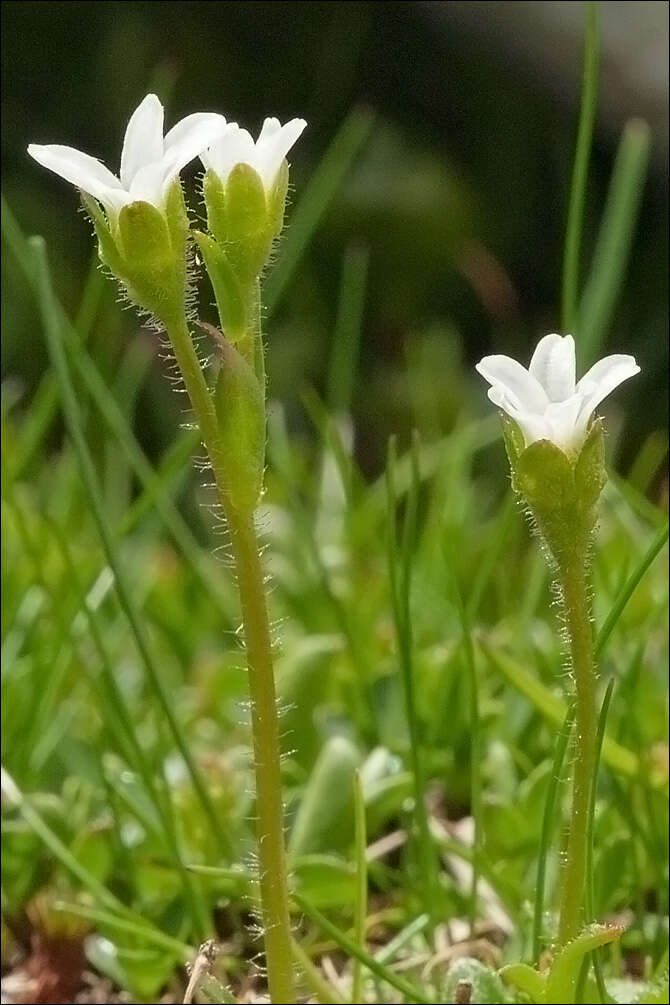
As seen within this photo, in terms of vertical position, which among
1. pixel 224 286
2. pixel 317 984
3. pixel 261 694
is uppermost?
pixel 224 286

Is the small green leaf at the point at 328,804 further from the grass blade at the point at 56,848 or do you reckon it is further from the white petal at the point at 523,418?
the white petal at the point at 523,418

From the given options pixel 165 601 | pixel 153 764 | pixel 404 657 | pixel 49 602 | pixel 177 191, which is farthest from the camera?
pixel 165 601

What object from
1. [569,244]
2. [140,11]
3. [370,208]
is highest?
[140,11]

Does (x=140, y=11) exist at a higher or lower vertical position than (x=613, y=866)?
higher

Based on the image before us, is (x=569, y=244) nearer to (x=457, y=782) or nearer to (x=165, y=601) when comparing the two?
(x=457, y=782)

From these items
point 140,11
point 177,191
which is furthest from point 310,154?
point 177,191

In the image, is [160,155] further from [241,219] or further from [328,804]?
[328,804]

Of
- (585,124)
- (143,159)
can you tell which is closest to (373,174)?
(585,124)
